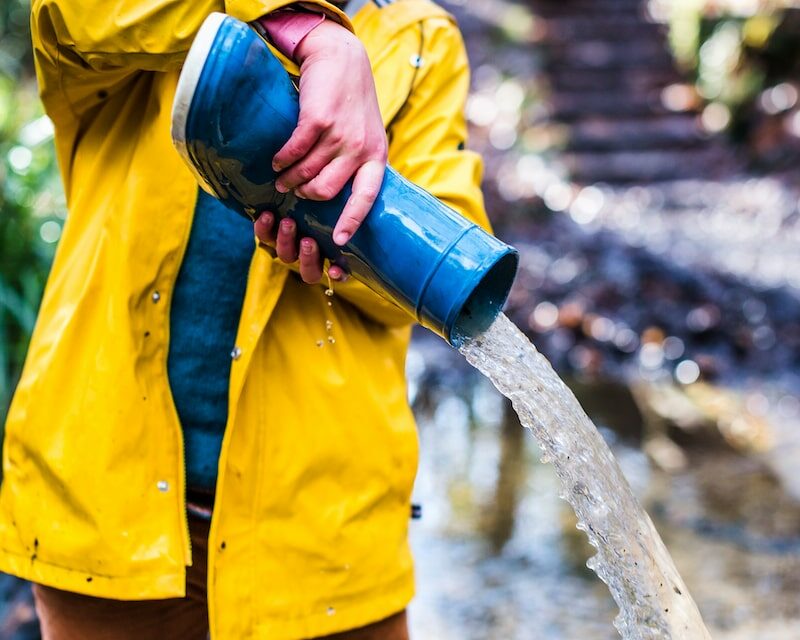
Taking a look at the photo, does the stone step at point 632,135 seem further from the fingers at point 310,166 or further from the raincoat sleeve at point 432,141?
the fingers at point 310,166

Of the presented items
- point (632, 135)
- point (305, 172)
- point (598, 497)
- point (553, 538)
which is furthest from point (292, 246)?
point (632, 135)

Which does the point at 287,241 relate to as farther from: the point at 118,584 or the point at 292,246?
the point at 118,584

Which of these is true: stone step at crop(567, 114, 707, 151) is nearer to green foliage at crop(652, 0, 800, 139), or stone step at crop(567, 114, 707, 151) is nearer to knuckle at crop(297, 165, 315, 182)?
green foliage at crop(652, 0, 800, 139)

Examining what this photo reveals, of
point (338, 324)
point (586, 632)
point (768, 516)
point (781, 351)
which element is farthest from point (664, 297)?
point (338, 324)

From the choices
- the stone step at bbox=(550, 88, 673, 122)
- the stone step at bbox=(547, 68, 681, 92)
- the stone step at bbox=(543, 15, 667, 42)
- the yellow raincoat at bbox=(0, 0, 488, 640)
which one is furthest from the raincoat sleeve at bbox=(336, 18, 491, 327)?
the stone step at bbox=(543, 15, 667, 42)

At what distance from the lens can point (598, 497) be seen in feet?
4.09

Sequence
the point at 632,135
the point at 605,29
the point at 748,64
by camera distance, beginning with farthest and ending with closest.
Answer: the point at 605,29
the point at 632,135
the point at 748,64

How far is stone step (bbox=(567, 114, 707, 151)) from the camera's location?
9.47 m

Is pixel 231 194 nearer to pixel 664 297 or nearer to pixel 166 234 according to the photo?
pixel 166 234

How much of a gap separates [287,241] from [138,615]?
24.4 inches

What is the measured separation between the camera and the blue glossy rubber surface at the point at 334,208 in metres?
1.05

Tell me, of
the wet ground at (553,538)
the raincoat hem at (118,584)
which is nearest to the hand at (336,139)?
the raincoat hem at (118,584)

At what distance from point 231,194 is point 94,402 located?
1.40 feet

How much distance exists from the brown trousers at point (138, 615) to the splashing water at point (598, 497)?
1.44 ft
